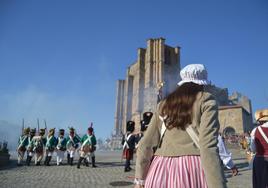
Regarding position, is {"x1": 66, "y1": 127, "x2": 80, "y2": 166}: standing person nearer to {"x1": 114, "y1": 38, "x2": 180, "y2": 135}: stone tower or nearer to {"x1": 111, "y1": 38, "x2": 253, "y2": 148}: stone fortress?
{"x1": 111, "y1": 38, "x2": 253, "y2": 148}: stone fortress

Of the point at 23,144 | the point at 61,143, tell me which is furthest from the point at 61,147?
the point at 23,144

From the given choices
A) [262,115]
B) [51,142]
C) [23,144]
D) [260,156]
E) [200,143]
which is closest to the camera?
[200,143]

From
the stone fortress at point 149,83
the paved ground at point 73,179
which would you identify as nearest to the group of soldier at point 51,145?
the paved ground at point 73,179

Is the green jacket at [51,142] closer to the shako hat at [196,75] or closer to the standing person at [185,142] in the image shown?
the standing person at [185,142]

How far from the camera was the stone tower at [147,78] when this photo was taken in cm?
7018

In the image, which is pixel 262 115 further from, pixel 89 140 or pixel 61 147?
pixel 61 147

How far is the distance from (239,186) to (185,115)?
572cm

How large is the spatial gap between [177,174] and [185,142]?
252mm

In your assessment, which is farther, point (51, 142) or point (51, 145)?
point (51, 142)

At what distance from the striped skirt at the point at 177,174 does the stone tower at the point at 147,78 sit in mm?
63390

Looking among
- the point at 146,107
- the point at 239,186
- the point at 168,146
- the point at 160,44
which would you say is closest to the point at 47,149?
the point at 239,186

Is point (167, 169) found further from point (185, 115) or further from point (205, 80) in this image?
point (205, 80)

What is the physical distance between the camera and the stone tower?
230 feet

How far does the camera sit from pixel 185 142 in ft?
6.11
